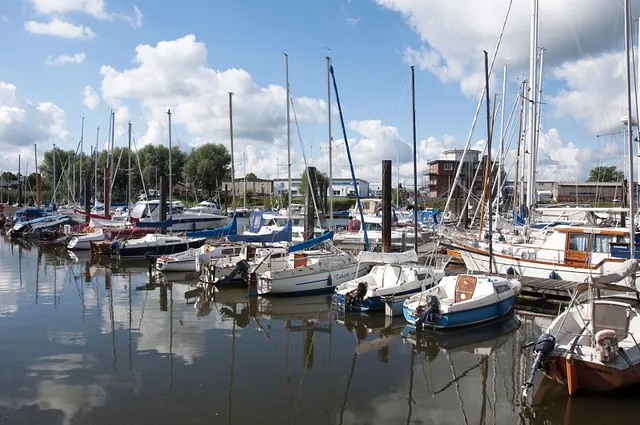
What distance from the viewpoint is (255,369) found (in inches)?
483

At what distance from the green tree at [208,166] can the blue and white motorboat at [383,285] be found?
259 ft

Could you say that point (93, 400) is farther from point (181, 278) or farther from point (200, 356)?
point (181, 278)

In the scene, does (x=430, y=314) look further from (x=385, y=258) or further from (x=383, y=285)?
(x=385, y=258)

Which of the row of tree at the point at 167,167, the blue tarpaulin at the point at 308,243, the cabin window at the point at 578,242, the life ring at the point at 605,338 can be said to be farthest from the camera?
the row of tree at the point at 167,167

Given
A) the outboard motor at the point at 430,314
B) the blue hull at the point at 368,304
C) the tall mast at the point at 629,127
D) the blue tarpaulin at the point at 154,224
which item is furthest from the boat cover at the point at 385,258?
the blue tarpaulin at the point at 154,224

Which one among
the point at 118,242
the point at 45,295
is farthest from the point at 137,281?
the point at 118,242

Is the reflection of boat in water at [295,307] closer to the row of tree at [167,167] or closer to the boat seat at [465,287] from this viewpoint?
the boat seat at [465,287]

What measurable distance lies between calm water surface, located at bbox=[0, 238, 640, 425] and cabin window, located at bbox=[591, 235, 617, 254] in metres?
4.98

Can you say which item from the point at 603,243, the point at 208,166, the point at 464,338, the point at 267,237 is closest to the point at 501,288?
the point at 464,338

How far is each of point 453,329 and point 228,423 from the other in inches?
339

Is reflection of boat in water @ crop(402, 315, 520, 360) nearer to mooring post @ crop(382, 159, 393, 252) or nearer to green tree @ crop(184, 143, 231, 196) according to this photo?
mooring post @ crop(382, 159, 393, 252)

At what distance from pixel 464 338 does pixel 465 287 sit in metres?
2.23

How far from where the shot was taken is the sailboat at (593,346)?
1028 centimetres

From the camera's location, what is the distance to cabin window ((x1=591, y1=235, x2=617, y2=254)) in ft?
65.7
